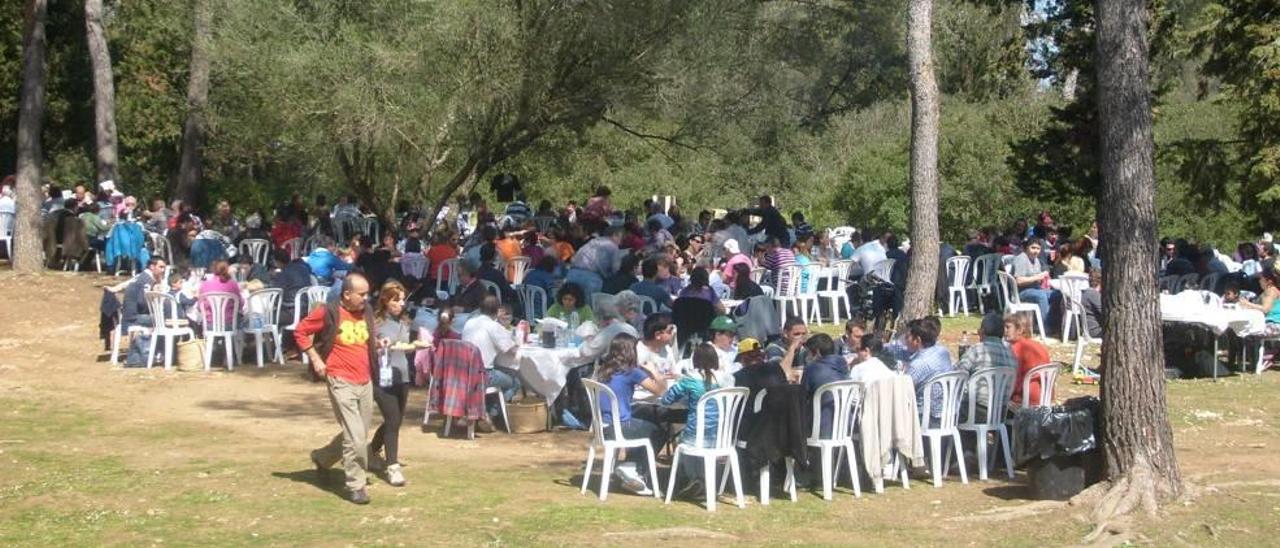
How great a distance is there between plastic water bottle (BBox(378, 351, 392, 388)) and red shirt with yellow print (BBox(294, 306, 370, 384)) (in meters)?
0.43

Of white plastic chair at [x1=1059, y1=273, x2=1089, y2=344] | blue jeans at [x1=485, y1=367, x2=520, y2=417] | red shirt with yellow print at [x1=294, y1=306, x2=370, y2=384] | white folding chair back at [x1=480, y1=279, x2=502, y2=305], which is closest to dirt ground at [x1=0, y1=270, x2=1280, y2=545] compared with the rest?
blue jeans at [x1=485, y1=367, x2=520, y2=417]

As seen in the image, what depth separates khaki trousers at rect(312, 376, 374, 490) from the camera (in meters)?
9.50

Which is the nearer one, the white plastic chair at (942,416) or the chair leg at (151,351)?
the white plastic chair at (942,416)

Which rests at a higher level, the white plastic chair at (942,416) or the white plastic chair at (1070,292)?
the white plastic chair at (1070,292)

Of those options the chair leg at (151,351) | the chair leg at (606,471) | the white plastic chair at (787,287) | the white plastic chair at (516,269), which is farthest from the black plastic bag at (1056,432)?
the white plastic chair at (516,269)

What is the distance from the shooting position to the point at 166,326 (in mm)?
15539

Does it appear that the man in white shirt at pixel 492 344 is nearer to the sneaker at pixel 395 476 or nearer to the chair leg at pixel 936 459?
the sneaker at pixel 395 476

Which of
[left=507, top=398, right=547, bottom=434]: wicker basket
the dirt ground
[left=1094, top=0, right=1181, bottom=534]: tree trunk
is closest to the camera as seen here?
the dirt ground

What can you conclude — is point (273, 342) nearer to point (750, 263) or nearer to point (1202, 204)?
point (750, 263)

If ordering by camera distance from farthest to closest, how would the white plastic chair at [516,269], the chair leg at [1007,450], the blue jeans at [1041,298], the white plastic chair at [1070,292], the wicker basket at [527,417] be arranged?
the white plastic chair at [516,269]
the blue jeans at [1041,298]
the white plastic chair at [1070,292]
the wicker basket at [527,417]
the chair leg at [1007,450]

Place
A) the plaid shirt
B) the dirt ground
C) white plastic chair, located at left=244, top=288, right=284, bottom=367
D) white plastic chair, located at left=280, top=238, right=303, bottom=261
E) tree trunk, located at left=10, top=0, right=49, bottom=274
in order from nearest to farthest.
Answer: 1. the dirt ground
2. the plaid shirt
3. white plastic chair, located at left=244, top=288, right=284, bottom=367
4. white plastic chair, located at left=280, top=238, right=303, bottom=261
5. tree trunk, located at left=10, top=0, right=49, bottom=274

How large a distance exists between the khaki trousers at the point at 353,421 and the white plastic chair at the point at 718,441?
6.23 ft

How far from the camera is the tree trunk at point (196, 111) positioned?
2081 cm

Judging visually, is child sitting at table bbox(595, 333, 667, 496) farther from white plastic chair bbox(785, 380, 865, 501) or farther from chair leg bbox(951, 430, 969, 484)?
chair leg bbox(951, 430, 969, 484)
